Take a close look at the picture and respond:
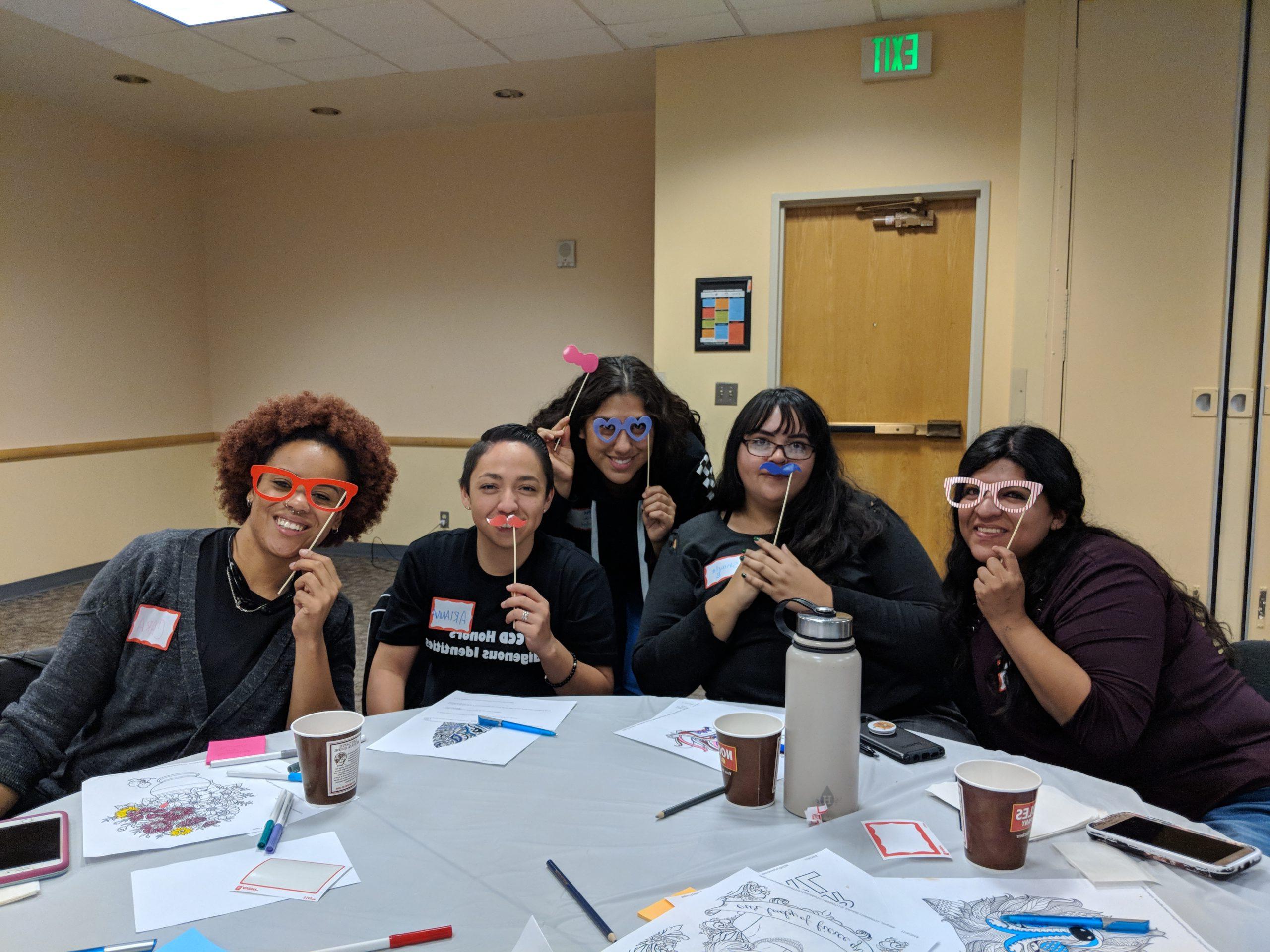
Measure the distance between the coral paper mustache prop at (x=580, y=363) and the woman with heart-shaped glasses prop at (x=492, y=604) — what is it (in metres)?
0.57

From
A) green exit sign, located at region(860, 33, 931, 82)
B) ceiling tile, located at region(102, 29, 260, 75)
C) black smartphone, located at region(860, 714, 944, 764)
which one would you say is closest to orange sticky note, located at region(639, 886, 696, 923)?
black smartphone, located at region(860, 714, 944, 764)

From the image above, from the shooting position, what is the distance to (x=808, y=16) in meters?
3.77

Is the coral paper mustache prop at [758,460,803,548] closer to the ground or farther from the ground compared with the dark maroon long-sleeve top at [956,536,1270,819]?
farther from the ground

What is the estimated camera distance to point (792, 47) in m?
4.02

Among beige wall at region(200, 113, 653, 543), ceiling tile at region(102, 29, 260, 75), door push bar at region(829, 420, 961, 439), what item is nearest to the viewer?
ceiling tile at region(102, 29, 260, 75)

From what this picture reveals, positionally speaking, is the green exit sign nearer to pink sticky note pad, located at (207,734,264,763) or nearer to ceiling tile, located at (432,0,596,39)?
ceiling tile, located at (432,0,596,39)

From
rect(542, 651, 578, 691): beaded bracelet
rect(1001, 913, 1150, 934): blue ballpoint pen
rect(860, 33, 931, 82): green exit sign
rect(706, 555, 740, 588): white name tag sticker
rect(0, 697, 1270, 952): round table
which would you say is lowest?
rect(542, 651, 578, 691): beaded bracelet

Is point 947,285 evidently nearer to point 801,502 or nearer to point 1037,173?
point 1037,173

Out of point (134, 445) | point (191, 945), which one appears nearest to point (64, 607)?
point (134, 445)

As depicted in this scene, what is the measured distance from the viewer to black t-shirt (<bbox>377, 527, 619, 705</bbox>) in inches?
68.7

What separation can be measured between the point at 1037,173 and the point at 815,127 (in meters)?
1.04

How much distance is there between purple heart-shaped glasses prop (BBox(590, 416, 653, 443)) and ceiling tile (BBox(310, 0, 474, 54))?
2.39 m

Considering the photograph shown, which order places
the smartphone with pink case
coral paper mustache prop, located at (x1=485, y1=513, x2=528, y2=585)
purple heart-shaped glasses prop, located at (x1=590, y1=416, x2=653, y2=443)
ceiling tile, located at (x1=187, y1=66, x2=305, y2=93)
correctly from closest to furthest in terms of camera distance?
1. the smartphone with pink case
2. coral paper mustache prop, located at (x1=485, y1=513, x2=528, y2=585)
3. purple heart-shaped glasses prop, located at (x1=590, y1=416, x2=653, y2=443)
4. ceiling tile, located at (x1=187, y1=66, x2=305, y2=93)

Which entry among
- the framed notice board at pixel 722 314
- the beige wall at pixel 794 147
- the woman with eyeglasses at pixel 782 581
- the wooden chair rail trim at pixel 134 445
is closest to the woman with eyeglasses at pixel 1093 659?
the woman with eyeglasses at pixel 782 581
